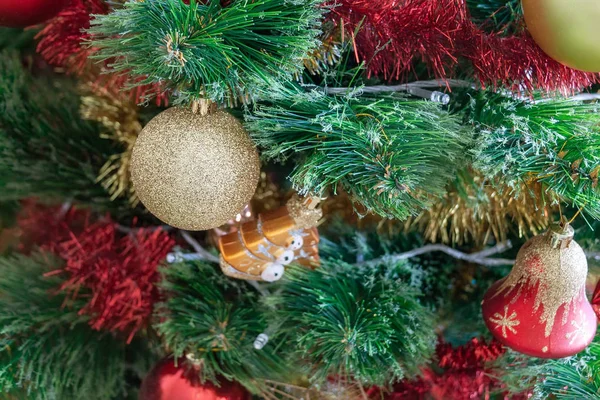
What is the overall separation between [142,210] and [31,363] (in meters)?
0.19

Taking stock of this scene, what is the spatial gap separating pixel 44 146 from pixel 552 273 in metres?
0.50

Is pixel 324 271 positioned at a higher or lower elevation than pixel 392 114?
lower

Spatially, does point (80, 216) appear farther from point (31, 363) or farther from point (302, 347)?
point (302, 347)

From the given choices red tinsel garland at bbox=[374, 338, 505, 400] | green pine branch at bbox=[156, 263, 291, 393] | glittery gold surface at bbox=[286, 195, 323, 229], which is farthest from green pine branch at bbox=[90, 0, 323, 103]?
red tinsel garland at bbox=[374, 338, 505, 400]

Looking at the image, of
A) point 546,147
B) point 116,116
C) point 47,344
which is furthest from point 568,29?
point 47,344

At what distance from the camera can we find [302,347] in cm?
47

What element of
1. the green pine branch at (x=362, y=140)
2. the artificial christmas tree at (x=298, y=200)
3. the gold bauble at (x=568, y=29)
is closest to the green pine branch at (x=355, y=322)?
the artificial christmas tree at (x=298, y=200)

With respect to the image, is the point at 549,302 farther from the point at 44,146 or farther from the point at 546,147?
the point at 44,146

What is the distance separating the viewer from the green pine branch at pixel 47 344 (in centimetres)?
50

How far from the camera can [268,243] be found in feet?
1.46

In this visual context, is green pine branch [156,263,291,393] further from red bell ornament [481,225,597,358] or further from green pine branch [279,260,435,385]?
red bell ornament [481,225,597,358]

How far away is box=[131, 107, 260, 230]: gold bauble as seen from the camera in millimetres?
336

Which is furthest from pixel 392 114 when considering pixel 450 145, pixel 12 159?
pixel 12 159

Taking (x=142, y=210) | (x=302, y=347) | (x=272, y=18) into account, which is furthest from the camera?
(x=142, y=210)
